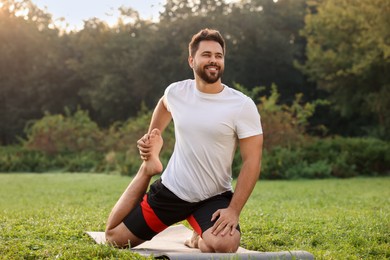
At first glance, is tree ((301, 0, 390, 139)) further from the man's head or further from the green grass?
the man's head

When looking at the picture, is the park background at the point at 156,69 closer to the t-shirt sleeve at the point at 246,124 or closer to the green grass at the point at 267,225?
the green grass at the point at 267,225

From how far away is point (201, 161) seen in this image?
539 centimetres

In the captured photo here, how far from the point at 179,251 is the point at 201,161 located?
758 millimetres

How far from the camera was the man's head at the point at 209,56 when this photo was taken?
5359mm

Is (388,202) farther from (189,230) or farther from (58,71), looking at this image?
(58,71)

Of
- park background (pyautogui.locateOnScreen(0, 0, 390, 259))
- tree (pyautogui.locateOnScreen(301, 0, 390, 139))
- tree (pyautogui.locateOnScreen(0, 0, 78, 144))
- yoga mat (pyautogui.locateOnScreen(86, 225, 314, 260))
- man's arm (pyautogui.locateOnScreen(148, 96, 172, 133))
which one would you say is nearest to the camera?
yoga mat (pyautogui.locateOnScreen(86, 225, 314, 260))

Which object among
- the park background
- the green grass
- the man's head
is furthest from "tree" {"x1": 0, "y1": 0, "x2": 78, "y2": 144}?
the man's head

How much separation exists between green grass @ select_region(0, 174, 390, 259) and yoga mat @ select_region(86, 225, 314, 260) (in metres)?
0.25

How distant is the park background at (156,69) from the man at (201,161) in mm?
15244

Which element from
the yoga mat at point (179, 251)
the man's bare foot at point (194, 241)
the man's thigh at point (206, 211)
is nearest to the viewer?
the yoga mat at point (179, 251)

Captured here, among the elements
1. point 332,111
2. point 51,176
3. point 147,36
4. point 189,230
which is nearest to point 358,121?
point 332,111

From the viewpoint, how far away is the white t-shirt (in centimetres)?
532

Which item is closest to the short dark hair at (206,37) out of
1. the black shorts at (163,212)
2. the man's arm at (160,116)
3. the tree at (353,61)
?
the man's arm at (160,116)

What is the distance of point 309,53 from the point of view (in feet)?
110
